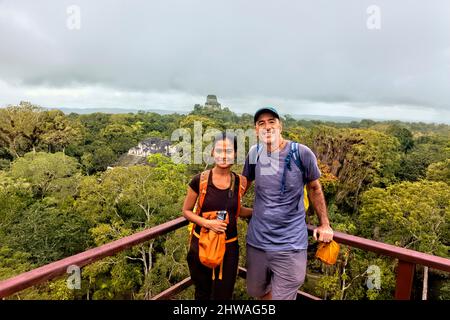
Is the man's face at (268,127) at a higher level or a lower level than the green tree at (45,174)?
higher

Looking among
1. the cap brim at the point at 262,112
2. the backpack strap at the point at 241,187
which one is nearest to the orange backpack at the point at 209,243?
the backpack strap at the point at 241,187

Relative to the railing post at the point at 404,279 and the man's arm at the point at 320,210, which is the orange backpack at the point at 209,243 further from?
the railing post at the point at 404,279

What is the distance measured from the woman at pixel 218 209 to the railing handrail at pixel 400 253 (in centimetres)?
71

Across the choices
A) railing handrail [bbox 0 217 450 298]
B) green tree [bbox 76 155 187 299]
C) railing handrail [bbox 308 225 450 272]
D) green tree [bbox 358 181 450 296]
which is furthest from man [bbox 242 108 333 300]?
green tree [bbox 76 155 187 299]

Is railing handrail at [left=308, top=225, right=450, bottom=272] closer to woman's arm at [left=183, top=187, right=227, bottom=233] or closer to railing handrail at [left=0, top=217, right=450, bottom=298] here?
railing handrail at [left=0, top=217, right=450, bottom=298]

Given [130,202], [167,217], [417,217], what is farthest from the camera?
[130,202]

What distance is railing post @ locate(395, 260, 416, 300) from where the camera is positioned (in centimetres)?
178

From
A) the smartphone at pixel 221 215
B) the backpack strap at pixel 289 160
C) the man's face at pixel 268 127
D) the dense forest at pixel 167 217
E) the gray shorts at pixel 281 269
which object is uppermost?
the man's face at pixel 268 127

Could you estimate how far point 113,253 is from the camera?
70.1 inches

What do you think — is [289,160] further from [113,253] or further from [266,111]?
[113,253]


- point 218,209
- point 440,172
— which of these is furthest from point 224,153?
point 440,172

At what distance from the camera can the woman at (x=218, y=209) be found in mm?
2008

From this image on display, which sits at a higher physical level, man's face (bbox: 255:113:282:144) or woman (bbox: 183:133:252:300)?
man's face (bbox: 255:113:282:144)

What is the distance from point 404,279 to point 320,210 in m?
0.61
